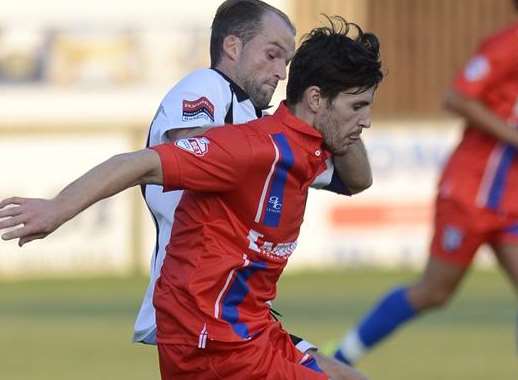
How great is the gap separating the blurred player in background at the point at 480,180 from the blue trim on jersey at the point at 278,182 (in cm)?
325

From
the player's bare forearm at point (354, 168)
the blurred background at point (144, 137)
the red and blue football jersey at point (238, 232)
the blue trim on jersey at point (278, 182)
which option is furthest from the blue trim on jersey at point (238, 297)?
the blurred background at point (144, 137)

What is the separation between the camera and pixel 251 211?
5.48 m

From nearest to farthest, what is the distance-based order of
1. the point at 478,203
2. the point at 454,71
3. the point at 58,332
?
the point at 478,203
the point at 58,332
the point at 454,71

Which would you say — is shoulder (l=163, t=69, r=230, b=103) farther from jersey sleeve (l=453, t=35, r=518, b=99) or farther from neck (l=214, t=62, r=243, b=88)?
jersey sleeve (l=453, t=35, r=518, b=99)

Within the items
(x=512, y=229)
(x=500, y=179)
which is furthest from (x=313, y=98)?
(x=500, y=179)

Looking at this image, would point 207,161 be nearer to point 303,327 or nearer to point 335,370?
point 335,370

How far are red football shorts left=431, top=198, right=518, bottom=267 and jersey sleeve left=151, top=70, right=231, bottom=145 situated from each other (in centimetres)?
307

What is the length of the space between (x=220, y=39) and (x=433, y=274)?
3.03 metres

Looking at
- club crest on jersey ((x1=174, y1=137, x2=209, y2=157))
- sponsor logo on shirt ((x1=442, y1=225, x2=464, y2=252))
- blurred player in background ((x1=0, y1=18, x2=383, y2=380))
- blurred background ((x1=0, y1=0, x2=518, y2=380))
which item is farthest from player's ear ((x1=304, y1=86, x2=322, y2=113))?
blurred background ((x1=0, y1=0, x2=518, y2=380))

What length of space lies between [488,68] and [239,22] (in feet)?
9.17

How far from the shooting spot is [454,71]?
68.0 ft

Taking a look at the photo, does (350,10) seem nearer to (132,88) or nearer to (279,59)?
(132,88)

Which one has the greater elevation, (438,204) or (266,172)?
(266,172)

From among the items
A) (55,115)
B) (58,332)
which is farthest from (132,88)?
(58,332)
